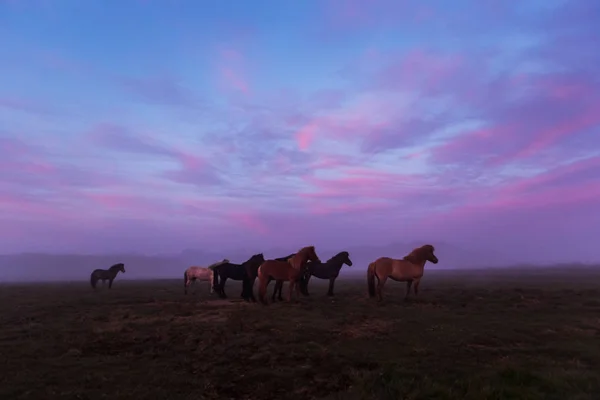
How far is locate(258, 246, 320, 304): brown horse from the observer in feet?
74.4

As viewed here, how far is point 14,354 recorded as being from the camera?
1412cm

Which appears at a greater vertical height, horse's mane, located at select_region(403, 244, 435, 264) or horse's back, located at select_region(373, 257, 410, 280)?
horse's mane, located at select_region(403, 244, 435, 264)

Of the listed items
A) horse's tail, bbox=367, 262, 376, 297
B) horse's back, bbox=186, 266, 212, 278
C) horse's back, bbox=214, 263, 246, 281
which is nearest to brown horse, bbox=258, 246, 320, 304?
horse's tail, bbox=367, 262, 376, 297

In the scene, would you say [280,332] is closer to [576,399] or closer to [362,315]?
[362,315]

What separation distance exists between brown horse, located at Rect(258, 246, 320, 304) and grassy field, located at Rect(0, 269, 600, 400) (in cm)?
138

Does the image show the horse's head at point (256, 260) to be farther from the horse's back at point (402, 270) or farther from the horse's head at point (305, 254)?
the horse's back at point (402, 270)

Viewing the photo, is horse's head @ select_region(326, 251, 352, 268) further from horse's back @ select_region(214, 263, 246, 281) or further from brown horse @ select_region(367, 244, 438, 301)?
horse's back @ select_region(214, 263, 246, 281)

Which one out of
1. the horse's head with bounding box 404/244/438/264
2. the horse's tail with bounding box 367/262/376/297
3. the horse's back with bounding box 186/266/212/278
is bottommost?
the horse's tail with bounding box 367/262/376/297

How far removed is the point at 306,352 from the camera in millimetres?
13289

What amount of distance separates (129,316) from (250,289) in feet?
23.7

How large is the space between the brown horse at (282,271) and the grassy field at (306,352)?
4.52 ft

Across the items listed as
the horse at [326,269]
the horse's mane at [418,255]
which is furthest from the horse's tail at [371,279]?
the horse at [326,269]

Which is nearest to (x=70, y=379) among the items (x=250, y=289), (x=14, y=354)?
(x=14, y=354)

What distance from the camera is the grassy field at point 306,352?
10.4 m
